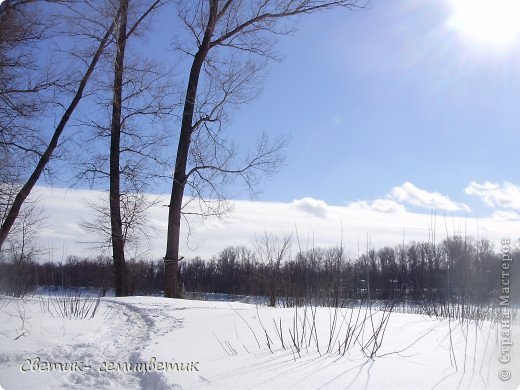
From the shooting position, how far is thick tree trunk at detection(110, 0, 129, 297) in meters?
12.8

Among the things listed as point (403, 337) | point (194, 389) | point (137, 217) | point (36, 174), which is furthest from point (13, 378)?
point (137, 217)

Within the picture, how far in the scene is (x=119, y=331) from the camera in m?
5.54

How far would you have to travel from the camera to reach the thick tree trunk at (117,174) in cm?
1284

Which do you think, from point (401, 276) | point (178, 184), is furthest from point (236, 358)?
point (178, 184)

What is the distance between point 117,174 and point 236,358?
10390 mm

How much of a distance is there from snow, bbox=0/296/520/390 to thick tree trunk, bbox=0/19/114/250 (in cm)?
676

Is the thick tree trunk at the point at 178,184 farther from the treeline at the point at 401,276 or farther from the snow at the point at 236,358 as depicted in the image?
the snow at the point at 236,358

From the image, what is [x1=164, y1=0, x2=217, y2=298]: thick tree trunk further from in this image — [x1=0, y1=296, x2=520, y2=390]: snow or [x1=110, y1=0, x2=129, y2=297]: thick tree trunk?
[x1=0, y1=296, x2=520, y2=390]: snow

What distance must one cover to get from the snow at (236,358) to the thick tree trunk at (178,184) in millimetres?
5465

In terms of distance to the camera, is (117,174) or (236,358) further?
(117,174)

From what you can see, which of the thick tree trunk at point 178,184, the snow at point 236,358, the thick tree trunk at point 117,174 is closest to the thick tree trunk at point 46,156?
the thick tree trunk at point 117,174

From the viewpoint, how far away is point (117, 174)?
43.7ft

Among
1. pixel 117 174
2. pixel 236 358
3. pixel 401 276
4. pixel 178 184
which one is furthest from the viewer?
pixel 117 174

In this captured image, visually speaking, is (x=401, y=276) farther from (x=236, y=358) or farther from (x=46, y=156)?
(x=46, y=156)
